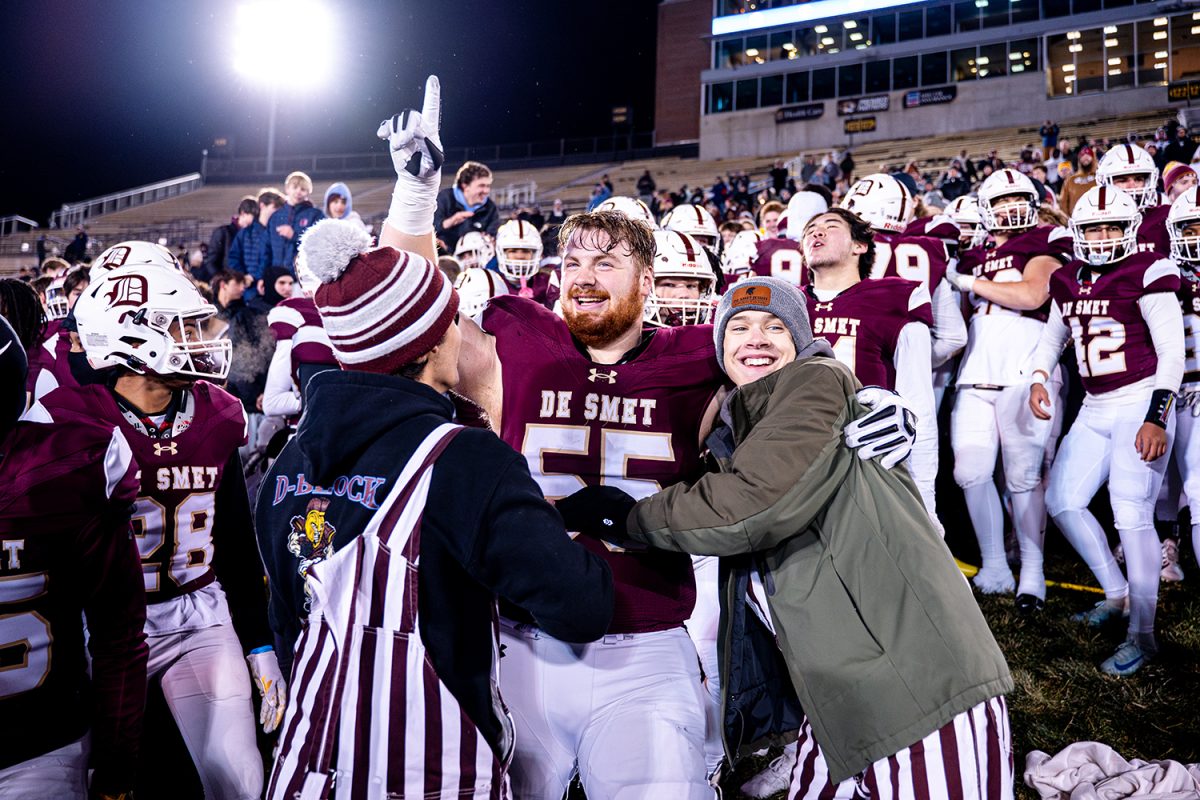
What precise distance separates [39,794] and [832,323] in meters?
4.08

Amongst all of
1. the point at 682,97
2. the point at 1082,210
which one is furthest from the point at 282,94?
the point at 1082,210

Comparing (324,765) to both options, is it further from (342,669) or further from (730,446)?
(730,446)

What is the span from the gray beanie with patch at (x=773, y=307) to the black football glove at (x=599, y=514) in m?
0.75

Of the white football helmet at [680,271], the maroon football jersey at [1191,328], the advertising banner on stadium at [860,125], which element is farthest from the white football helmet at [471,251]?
the advertising banner on stadium at [860,125]

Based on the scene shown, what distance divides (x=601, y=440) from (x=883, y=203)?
3930mm

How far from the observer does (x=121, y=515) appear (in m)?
2.50

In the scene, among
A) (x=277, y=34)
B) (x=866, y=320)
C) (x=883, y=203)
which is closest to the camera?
(x=866, y=320)

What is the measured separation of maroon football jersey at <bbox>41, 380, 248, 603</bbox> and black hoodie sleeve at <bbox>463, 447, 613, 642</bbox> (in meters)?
1.87

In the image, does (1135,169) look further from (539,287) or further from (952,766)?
(952,766)

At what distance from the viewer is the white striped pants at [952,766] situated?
2.31m

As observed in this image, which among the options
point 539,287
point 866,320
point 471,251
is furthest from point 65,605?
point 471,251

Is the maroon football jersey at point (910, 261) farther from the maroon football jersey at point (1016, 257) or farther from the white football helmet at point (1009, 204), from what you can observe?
the white football helmet at point (1009, 204)

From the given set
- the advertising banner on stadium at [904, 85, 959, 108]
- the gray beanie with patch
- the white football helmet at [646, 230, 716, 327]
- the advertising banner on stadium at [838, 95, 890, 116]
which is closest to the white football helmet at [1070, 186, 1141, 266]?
the white football helmet at [646, 230, 716, 327]

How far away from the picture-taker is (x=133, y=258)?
3.37 m
